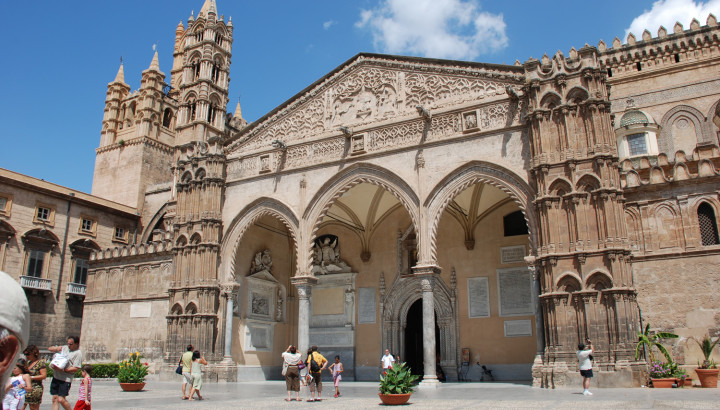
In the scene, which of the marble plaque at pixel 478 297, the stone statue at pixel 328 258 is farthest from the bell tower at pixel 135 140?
the marble plaque at pixel 478 297

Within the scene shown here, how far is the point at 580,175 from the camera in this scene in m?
16.1

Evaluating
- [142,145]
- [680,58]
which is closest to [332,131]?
[680,58]

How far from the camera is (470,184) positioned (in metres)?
18.2

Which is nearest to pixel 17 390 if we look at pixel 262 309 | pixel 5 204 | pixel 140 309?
pixel 262 309

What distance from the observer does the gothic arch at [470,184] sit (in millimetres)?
17156

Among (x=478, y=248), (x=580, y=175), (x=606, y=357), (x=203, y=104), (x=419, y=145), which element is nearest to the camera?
(x=606, y=357)

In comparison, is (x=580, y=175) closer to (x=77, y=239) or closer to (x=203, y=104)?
(x=77, y=239)

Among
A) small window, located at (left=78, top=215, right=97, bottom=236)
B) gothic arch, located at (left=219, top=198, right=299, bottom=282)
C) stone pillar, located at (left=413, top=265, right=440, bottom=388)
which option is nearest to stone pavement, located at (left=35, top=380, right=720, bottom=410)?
stone pillar, located at (left=413, top=265, right=440, bottom=388)

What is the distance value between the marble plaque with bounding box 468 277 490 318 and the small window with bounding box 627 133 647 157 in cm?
946

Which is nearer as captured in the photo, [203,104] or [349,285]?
[349,285]

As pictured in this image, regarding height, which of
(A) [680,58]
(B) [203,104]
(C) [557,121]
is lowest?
(C) [557,121]

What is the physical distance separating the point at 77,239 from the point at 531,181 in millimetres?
25920

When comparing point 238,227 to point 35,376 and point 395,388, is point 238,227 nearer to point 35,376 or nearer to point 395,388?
point 395,388

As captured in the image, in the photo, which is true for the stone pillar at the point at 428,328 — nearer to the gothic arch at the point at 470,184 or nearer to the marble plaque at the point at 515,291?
the gothic arch at the point at 470,184
